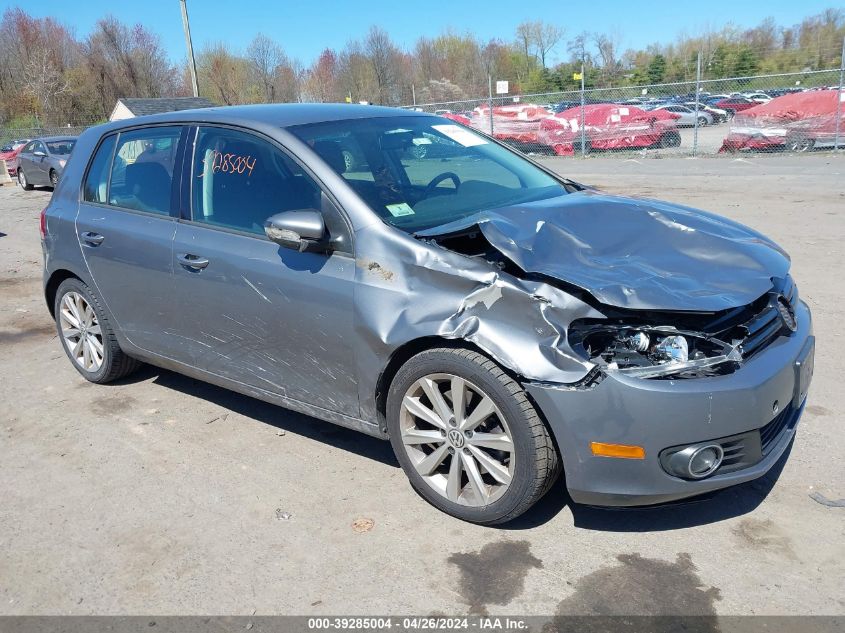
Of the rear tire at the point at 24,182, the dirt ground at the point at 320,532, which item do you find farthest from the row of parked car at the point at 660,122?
the rear tire at the point at 24,182

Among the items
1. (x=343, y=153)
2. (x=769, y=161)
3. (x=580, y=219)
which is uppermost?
(x=343, y=153)

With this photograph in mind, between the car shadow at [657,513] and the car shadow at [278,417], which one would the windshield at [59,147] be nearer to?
the car shadow at [278,417]

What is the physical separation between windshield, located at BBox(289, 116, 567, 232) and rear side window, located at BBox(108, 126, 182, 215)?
0.92 metres

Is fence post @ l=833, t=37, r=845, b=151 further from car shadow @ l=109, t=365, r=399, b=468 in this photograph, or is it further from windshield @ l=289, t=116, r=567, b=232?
car shadow @ l=109, t=365, r=399, b=468

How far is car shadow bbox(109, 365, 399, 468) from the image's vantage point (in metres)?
4.11

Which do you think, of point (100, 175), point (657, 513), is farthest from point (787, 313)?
point (100, 175)

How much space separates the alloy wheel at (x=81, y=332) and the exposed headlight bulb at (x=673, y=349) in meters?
3.63

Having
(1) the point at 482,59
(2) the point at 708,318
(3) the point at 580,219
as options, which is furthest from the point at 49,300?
(1) the point at 482,59

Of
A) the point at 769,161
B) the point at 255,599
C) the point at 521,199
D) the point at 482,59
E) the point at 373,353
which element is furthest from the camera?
the point at 482,59

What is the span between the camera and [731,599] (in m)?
2.74

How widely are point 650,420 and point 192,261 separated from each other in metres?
2.51

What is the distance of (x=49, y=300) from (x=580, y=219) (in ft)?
12.7

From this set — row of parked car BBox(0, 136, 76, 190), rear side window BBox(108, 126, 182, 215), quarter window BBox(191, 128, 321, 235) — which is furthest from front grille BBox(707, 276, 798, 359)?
row of parked car BBox(0, 136, 76, 190)

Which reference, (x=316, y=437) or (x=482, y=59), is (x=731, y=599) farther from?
(x=482, y=59)
